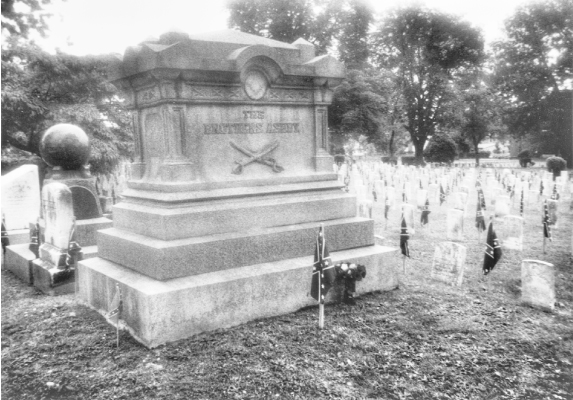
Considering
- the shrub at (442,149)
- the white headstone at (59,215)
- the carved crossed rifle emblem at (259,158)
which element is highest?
the shrub at (442,149)

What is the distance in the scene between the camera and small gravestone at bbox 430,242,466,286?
21.6ft

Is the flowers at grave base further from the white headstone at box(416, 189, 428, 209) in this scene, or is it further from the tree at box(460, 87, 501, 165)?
the tree at box(460, 87, 501, 165)

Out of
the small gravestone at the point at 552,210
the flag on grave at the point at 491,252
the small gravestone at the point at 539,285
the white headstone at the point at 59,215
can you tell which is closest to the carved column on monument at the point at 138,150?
the white headstone at the point at 59,215

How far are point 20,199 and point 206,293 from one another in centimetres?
787

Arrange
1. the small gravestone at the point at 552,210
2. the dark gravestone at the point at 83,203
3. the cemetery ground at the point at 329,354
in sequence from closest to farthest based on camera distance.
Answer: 1. the cemetery ground at the point at 329,354
2. the dark gravestone at the point at 83,203
3. the small gravestone at the point at 552,210

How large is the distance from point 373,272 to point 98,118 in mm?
14214

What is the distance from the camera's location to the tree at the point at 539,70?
3419cm

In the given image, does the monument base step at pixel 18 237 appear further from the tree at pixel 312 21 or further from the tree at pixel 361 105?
the tree at pixel 361 105

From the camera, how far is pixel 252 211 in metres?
5.80

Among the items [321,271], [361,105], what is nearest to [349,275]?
[321,271]

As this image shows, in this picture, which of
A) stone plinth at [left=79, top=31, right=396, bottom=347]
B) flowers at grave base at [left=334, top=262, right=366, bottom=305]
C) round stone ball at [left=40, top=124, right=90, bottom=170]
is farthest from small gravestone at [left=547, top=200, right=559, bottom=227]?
round stone ball at [left=40, top=124, right=90, bottom=170]

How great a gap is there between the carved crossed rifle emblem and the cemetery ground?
1895 mm

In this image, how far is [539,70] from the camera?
3616 centimetres

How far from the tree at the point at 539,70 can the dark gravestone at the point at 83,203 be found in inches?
1390
